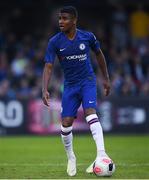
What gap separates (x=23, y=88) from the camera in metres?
23.3

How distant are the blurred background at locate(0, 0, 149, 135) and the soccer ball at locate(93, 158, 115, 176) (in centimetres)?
1067

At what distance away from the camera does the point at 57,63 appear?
24688 millimetres

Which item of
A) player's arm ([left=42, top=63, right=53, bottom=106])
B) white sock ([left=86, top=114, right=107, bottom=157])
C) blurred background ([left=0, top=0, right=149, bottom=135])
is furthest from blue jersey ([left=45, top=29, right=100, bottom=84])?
blurred background ([left=0, top=0, right=149, bottom=135])

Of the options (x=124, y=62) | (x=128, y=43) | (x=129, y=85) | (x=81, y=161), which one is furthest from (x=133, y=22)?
(x=81, y=161)

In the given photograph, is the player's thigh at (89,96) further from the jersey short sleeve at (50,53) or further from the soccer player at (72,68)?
the jersey short sleeve at (50,53)

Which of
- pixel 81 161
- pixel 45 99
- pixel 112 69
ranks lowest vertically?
pixel 112 69

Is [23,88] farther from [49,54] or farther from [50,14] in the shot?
[49,54]

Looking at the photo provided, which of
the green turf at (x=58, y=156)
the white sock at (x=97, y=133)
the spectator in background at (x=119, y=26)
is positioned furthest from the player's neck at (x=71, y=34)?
the spectator in background at (x=119, y=26)

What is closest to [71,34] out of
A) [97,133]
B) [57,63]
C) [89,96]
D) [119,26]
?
[89,96]

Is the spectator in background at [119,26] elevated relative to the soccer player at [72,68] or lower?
lower

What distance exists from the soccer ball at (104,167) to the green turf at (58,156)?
0.34 ft

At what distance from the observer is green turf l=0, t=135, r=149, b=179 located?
39.5 feet

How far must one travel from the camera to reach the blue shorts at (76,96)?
12.1 m

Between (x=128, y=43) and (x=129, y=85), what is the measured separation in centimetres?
390
